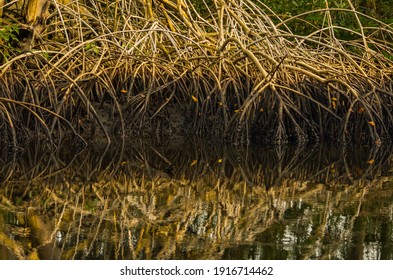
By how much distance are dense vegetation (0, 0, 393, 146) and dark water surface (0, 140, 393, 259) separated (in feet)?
1.96

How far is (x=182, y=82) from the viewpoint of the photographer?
1095 cm

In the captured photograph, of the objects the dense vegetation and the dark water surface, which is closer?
the dark water surface

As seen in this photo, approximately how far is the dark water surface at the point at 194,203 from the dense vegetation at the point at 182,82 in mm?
596

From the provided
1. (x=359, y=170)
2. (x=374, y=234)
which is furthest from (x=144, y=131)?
(x=374, y=234)

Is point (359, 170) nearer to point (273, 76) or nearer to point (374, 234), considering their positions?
point (273, 76)

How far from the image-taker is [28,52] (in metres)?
9.89

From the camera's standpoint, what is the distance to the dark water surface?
5422mm

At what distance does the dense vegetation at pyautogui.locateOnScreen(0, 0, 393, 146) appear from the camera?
10055mm

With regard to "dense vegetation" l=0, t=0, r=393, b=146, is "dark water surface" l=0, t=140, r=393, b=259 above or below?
below

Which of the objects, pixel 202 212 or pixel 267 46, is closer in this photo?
pixel 202 212

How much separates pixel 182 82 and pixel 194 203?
14.3 feet

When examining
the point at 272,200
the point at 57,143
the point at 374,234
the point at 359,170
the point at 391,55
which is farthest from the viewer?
the point at 391,55

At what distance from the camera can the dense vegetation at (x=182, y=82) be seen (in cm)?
1005
